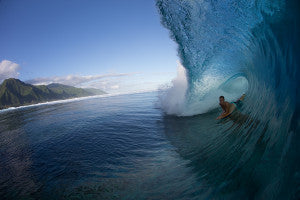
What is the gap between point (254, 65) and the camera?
640cm

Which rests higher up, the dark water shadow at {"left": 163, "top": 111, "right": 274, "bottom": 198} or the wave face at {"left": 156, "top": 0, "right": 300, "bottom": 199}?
the wave face at {"left": 156, "top": 0, "right": 300, "bottom": 199}

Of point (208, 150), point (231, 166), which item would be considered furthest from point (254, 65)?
point (231, 166)

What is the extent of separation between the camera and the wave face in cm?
206

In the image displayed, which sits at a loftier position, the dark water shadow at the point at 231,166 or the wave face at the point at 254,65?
the wave face at the point at 254,65

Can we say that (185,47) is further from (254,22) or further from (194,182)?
Result: (194,182)

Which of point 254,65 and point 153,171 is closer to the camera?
point 153,171

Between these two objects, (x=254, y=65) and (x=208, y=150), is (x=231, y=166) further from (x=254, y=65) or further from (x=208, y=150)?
(x=254, y=65)

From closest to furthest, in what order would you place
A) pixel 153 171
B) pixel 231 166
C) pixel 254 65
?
pixel 231 166
pixel 153 171
pixel 254 65

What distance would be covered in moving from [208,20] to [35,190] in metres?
8.73

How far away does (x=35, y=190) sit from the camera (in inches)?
137

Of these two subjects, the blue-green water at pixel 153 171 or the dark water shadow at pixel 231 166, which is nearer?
the dark water shadow at pixel 231 166

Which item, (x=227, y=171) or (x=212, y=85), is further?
(x=212, y=85)

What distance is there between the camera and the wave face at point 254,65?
6.74 ft

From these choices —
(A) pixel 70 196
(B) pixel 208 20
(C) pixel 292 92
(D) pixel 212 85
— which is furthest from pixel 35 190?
(D) pixel 212 85
